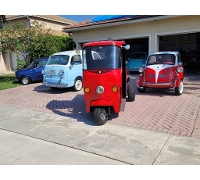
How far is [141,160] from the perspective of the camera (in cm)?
319

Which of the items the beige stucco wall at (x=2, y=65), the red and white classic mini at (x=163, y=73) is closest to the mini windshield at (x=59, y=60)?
the red and white classic mini at (x=163, y=73)

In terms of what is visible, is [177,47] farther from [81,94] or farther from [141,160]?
[141,160]

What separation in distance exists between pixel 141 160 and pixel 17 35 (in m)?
13.2

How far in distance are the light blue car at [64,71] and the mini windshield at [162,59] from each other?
340 centimetres

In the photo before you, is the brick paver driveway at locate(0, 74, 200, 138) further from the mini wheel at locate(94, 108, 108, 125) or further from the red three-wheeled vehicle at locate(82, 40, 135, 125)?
the red three-wheeled vehicle at locate(82, 40, 135, 125)

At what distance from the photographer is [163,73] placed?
23.7ft

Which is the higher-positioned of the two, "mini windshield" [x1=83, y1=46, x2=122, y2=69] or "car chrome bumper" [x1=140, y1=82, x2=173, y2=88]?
"mini windshield" [x1=83, y1=46, x2=122, y2=69]

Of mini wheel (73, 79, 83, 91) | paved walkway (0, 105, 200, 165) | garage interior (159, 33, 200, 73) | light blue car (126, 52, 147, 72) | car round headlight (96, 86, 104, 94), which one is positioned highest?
garage interior (159, 33, 200, 73)

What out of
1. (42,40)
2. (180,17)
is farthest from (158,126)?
(42,40)

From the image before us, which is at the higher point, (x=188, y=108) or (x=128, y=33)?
(x=128, y=33)

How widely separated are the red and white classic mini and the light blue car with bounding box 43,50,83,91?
3.06 meters

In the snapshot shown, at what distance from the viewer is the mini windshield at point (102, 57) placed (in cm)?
476

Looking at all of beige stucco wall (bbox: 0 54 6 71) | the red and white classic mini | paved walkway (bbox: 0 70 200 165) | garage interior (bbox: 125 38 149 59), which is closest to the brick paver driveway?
paved walkway (bbox: 0 70 200 165)

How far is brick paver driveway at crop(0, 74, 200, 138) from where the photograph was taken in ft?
15.1
